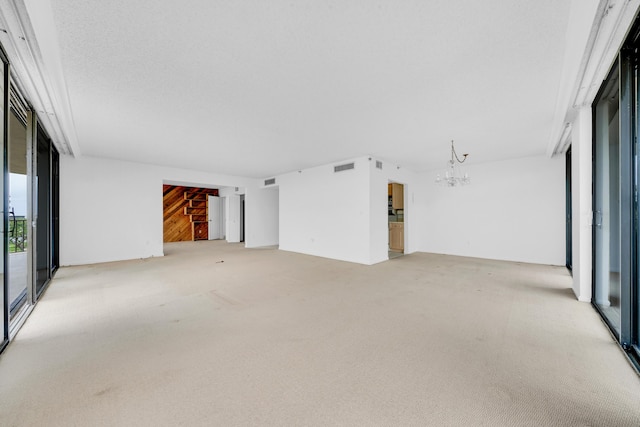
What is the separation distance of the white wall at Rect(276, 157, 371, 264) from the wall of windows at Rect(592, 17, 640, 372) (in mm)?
3676

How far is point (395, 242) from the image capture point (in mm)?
8164

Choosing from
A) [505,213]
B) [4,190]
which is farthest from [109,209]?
[505,213]

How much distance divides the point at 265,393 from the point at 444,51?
3044 millimetres

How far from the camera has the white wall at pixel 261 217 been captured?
30.7 ft

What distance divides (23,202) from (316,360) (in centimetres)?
393

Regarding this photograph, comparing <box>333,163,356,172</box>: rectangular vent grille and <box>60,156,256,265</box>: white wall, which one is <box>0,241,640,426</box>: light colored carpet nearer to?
<box>60,156,256,265</box>: white wall

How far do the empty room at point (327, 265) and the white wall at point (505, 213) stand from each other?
0.11m

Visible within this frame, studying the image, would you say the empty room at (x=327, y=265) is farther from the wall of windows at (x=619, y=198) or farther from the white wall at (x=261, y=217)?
the white wall at (x=261, y=217)

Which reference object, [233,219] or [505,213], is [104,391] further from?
[233,219]

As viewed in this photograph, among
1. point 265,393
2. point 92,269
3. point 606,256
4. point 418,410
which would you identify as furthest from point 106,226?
point 606,256

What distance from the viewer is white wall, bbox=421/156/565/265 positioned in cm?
594

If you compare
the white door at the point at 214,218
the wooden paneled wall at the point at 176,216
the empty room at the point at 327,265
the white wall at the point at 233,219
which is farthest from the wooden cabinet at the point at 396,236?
the wooden paneled wall at the point at 176,216

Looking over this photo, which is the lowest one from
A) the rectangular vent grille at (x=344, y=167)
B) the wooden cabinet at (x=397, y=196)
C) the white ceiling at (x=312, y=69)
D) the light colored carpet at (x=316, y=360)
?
the light colored carpet at (x=316, y=360)

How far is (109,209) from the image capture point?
650 cm
